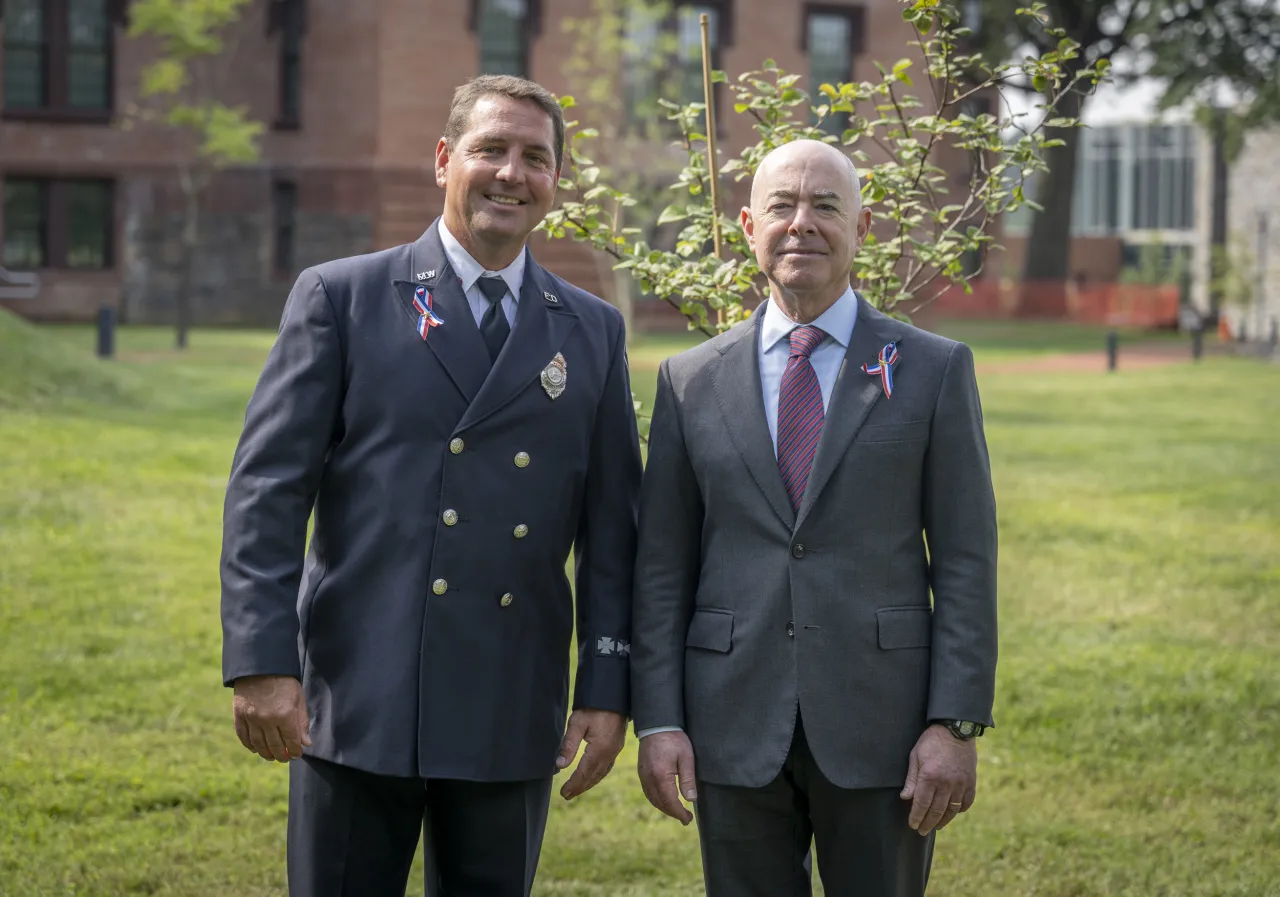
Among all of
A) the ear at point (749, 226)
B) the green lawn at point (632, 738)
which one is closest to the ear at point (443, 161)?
the ear at point (749, 226)

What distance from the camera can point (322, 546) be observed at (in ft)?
12.4

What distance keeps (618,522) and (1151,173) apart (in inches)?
2913

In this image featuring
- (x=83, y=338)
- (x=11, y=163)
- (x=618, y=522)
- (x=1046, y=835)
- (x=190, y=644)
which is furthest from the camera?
(x=11, y=163)

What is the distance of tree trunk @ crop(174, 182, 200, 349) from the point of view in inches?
1083

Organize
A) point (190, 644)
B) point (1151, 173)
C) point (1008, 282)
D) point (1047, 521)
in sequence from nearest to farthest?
1. point (190, 644)
2. point (1047, 521)
3. point (1008, 282)
4. point (1151, 173)

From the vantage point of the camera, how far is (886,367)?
12.1ft

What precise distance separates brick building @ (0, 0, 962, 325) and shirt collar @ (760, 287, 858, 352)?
28.8 m

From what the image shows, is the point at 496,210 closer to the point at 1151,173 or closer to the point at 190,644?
the point at 190,644

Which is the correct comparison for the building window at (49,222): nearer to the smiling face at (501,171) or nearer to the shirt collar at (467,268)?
the shirt collar at (467,268)

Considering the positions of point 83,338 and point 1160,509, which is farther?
point 83,338

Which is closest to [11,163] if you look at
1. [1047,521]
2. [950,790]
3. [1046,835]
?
[1047,521]

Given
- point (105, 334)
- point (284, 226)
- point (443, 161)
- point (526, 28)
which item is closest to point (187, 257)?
point (284, 226)

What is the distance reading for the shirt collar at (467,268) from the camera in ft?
12.5

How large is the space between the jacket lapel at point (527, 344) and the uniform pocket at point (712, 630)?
0.65m
